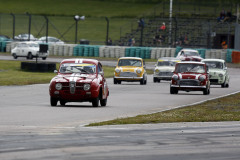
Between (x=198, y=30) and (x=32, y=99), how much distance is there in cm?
4760

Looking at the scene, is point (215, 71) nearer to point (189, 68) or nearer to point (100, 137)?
point (189, 68)

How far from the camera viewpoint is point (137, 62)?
35438 mm

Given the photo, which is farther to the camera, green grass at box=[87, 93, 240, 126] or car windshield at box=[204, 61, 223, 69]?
car windshield at box=[204, 61, 223, 69]

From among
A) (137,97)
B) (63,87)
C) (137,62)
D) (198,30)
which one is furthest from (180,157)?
(198,30)

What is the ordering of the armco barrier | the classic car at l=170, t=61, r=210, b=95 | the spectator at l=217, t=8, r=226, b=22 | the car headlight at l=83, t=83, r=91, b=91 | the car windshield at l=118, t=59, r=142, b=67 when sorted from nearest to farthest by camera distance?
the car headlight at l=83, t=83, r=91, b=91 < the classic car at l=170, t=61, r=210, b=95 < the car windshield at l=118, t=59, r=142, b=67 < the armco barrier < the spectator at l=217, t=8, r=226, b=22

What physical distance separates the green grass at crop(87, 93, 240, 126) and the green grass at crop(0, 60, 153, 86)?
12.9 meters

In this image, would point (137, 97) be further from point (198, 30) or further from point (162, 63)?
point (198, 30)

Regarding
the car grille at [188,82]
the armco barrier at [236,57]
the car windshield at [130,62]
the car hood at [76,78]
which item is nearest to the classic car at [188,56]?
the armco barrier at [236,57]

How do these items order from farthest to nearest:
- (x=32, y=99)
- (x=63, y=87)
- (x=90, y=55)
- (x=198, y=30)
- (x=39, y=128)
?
(x=198, y=30)
(x=90, y=55)
(x=32, y=99)
(x=63, y=87)
(x=39, y=128)

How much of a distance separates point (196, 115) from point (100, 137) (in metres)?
5.33

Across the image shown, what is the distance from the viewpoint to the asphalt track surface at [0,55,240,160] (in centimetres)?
1081

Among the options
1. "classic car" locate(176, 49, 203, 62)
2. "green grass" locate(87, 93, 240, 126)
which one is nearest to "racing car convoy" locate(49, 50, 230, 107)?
"green grass" locate(87, 93, 240, 126)

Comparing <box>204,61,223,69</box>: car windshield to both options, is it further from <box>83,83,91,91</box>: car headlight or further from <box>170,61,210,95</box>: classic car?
<box>83,83,91,91</box>: car headlight

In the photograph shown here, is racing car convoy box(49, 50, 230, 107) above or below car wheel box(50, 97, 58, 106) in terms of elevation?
above
